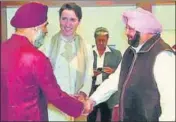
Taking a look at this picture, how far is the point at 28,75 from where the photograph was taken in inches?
51.0

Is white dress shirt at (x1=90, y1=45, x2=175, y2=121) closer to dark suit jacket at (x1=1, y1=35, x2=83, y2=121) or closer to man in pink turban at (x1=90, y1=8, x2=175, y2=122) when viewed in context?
man in pink turban at (x1=90, y1=8, x2=175, y2=122)

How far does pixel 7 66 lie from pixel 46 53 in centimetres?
17

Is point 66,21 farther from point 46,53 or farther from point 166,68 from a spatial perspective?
point 166,68

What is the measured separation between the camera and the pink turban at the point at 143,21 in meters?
1.36

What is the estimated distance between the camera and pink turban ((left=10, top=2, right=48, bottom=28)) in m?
1.31

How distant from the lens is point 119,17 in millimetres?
1406

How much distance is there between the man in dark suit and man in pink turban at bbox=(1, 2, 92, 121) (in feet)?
0.42

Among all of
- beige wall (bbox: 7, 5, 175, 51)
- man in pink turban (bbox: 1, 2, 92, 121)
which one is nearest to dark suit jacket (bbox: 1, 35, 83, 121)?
man in pink turban (bbox: 1, 2, 92, 121)

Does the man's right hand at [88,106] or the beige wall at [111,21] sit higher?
the beige wall at [111,21]

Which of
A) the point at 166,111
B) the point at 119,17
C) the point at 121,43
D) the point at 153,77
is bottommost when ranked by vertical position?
the point at 166,111

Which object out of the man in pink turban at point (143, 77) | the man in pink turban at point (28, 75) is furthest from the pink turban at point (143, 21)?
the man in pink turban at point (28, 75)

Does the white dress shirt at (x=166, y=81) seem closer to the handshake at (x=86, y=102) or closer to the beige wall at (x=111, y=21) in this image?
the beige wall at (x=111, y=21)

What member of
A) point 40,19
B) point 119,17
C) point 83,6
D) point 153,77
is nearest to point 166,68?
point 153,77

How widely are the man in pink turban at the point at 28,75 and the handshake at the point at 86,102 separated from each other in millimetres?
43
